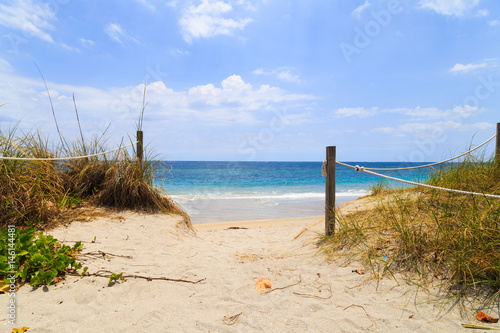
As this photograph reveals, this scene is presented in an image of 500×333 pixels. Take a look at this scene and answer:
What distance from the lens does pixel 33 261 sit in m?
2.70

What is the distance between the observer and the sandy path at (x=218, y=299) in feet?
7.26

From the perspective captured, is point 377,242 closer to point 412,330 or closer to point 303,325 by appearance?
point 412,330

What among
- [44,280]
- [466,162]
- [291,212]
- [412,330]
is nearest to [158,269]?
[44,280]

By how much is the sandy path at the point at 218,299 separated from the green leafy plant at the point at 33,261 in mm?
124

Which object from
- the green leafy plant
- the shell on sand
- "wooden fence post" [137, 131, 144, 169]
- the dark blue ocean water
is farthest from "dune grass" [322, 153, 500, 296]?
"wooden fence post" [137, 131, 144, 169]

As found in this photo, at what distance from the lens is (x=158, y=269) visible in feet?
10.6

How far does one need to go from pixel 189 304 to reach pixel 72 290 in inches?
44.4

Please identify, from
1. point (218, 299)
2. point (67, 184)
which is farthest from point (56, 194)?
point (218, 299)

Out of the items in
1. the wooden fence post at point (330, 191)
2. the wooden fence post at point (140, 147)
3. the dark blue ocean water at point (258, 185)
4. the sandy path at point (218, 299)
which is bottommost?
the dark blue ocean water at point (258, 185)

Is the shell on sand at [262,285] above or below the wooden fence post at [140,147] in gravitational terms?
below

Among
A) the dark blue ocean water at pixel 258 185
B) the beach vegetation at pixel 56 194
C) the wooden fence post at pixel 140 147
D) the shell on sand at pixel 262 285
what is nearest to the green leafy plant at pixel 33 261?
the beach vegetation at pixel 56 194

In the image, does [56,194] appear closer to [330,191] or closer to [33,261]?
[33,261]

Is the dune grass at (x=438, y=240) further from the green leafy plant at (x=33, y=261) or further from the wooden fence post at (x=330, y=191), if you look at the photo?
the green leafy plant at (x=33, y=261)

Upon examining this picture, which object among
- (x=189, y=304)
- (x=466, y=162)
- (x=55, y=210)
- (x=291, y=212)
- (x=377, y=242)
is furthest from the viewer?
(x=291, y=212)
